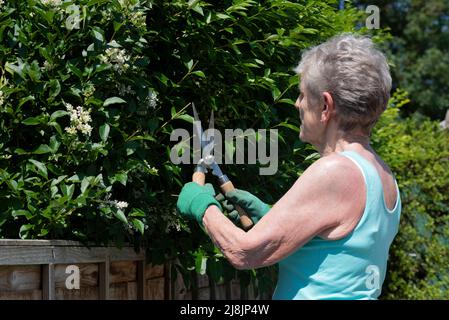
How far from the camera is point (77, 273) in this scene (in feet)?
12.2

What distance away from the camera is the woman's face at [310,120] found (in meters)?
2.26

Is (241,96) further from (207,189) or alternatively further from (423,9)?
(423,9)

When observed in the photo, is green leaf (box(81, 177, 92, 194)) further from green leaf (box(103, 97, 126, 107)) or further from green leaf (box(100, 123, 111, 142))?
green leaf (box(103, 97, 126, 107))

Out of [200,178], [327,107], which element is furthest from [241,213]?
[327,107]

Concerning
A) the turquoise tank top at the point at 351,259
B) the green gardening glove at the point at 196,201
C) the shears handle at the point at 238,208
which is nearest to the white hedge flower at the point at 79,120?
the shears handle at the point at 238,208

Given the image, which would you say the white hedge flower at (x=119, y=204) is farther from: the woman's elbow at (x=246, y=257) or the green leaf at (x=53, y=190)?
the woman's elbow at (x=246, y=257)

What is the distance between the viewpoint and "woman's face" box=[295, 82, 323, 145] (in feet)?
7.40

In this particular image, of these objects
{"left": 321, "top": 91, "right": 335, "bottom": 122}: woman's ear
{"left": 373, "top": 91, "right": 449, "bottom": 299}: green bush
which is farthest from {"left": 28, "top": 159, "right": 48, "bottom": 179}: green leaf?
{"left": 373, "top": 91, "right": 449, "bottom": 299}: green bush

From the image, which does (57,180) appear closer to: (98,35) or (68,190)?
(68,190)

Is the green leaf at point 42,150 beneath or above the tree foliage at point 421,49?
beneath

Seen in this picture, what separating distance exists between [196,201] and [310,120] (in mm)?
394

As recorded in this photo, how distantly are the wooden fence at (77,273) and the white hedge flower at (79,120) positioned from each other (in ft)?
1.62

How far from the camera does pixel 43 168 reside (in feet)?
11.2
